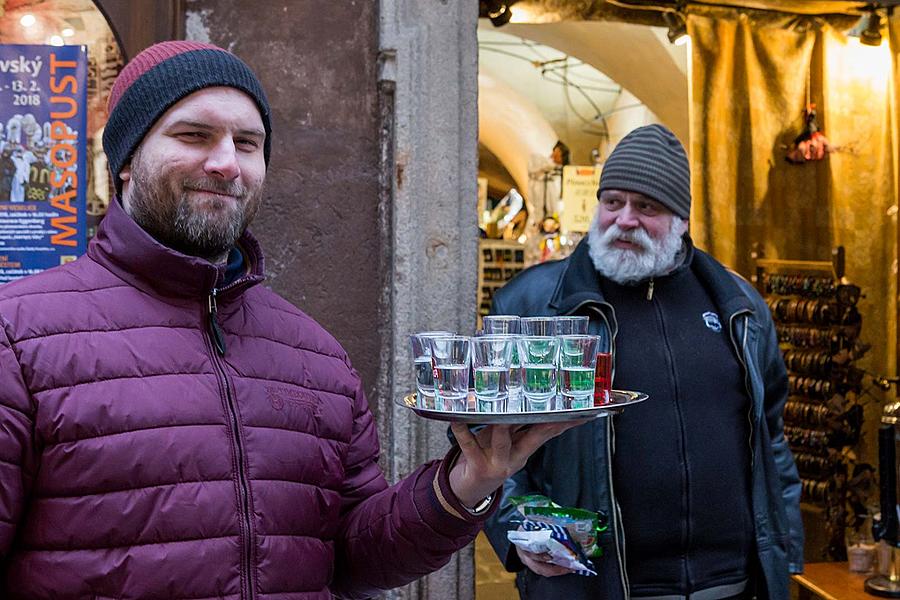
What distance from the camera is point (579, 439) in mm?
2752

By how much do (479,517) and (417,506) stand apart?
4.6 inches

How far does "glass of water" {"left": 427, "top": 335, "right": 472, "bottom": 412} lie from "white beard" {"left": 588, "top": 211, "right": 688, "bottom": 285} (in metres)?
1.14

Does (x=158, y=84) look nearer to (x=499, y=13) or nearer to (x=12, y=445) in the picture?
(x=12, y=445)

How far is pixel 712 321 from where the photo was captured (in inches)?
118

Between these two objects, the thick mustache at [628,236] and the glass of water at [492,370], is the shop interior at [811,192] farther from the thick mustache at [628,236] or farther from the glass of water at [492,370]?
the glass of water at [492,370]

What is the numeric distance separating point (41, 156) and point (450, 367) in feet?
5.87

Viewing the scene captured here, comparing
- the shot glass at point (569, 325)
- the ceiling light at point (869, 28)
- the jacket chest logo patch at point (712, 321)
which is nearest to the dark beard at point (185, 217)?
the shot glass at point (569, 325)

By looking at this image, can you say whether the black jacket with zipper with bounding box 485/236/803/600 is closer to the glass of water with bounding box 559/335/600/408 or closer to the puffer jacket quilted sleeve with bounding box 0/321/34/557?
the glass of water with bounding box 559/335/600/408

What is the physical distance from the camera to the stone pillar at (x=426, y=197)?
3205mm

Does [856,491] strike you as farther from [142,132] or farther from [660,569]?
[142,132]

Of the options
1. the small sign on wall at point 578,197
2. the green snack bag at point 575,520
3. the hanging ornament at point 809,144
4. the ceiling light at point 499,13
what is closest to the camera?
the green snack bag at point 575,520

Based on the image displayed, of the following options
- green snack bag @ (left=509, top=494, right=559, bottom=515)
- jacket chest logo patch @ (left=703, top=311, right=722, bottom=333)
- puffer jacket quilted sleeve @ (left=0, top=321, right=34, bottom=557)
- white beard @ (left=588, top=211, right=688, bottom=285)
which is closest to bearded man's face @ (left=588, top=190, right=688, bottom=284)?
white beard @ (left=588, top=211, right=688, bottom=285)

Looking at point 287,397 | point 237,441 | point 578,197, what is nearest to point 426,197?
point 287,397

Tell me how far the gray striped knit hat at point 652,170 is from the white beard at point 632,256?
116 mm
